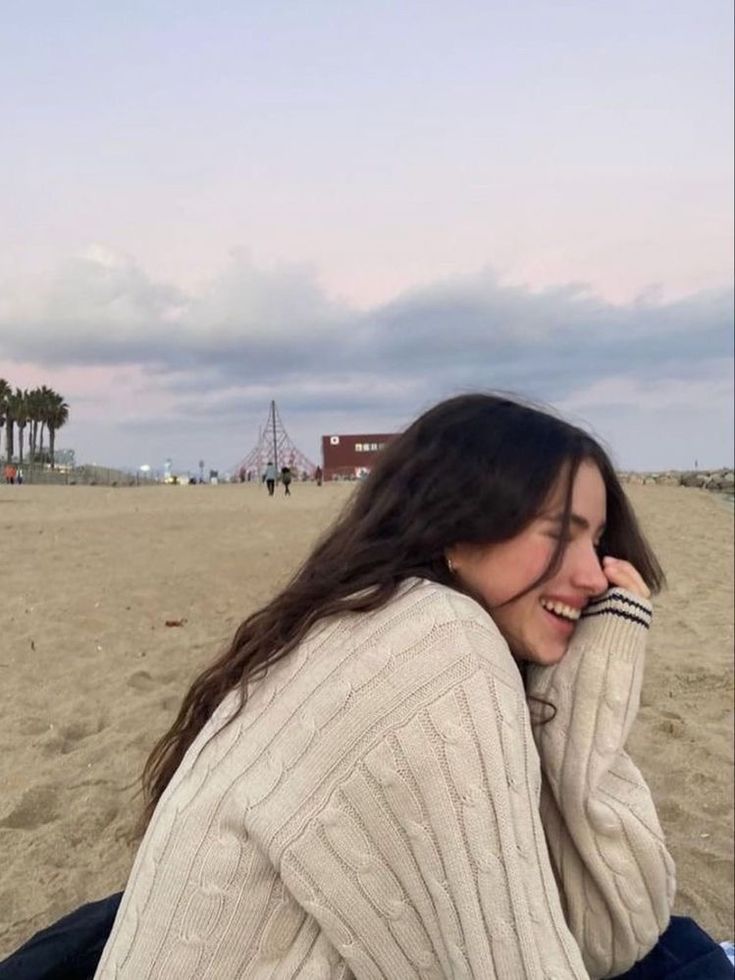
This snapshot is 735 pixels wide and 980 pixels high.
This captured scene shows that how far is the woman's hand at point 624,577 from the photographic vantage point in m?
2.02

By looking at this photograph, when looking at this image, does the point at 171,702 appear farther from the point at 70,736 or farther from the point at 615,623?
the point at 615,623

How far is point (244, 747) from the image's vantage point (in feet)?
4.80

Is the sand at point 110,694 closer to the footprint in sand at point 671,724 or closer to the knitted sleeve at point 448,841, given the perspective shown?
the footprint in sand at point 671,724

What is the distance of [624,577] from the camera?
2.03 m

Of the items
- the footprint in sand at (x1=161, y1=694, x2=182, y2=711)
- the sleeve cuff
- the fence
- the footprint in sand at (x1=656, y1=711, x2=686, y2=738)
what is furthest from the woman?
the footprint in sand at (x1=656, y1=711, x2=686, y2=738)

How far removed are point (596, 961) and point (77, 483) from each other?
1.95 meters

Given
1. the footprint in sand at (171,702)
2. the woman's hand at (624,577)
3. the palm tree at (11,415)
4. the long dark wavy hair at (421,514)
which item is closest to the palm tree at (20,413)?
the palm tree at (11,415)

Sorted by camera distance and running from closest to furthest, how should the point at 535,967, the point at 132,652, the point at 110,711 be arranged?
the point at 535,967, the point at 110,711, the point at 132,652

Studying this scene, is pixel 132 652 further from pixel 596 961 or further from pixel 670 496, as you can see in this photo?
pixel 670 496

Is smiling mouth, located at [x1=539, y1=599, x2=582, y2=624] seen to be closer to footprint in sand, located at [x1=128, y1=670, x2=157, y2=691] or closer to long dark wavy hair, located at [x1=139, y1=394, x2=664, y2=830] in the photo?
long dark wavy hair, located at [x1=139, y1=394, x2=664, y2=830]

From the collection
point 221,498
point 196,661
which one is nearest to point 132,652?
point 196,661

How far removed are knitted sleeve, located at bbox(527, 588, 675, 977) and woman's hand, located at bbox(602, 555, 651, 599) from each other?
0.06 metres

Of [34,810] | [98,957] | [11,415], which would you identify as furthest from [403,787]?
[34,810]

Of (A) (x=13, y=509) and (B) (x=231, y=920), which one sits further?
(A) (x=13, y=509)
